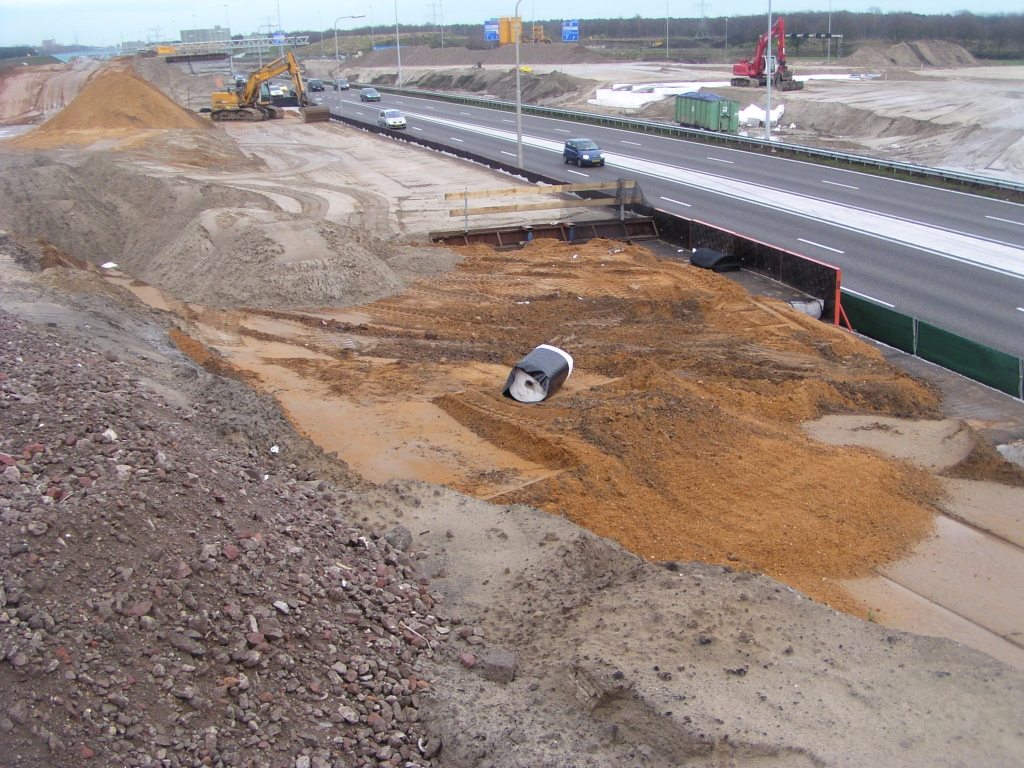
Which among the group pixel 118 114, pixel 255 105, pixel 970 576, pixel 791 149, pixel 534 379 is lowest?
pixel 970 576

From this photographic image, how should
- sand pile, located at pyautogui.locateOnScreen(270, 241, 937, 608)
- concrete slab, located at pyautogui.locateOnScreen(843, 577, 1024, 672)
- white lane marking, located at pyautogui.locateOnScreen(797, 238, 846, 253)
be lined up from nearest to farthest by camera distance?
1. concrete slab, located at pyautogui.locateOnScreen(843, 577, 1024, 672)
2. sand pile, located at pyautogui.locateOnScreen(270, 241, 937, 608)
3. white lane marking, located at pyautogui.locateOnScreen(797, 238, 846, 253)

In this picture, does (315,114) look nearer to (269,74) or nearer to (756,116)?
(269,74)

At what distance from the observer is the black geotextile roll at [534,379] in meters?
14.2

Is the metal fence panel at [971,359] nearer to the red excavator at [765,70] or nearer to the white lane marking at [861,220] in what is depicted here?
the white lane marking at [861,220]

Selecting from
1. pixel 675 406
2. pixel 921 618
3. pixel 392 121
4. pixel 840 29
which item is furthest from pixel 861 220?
pixel 840 29

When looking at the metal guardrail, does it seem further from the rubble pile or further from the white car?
the rubble pile

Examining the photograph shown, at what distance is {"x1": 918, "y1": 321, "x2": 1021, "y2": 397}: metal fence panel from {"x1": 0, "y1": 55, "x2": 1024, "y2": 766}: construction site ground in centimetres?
55

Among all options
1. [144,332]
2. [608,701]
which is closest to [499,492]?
[608,701]

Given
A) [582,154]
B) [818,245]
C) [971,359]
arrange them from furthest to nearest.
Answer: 1. [582,154]
2. [818,245]
3. [971,359]

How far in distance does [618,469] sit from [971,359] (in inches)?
304

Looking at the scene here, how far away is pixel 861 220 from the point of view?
93.6ft

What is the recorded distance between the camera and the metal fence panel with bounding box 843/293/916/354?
56.1ft

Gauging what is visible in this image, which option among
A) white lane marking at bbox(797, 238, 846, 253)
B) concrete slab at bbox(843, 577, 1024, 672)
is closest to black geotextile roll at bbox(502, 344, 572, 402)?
concrete slab at bbox(843, 577, 1024, 672)

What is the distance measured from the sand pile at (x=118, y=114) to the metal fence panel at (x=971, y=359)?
43668 millimetres
